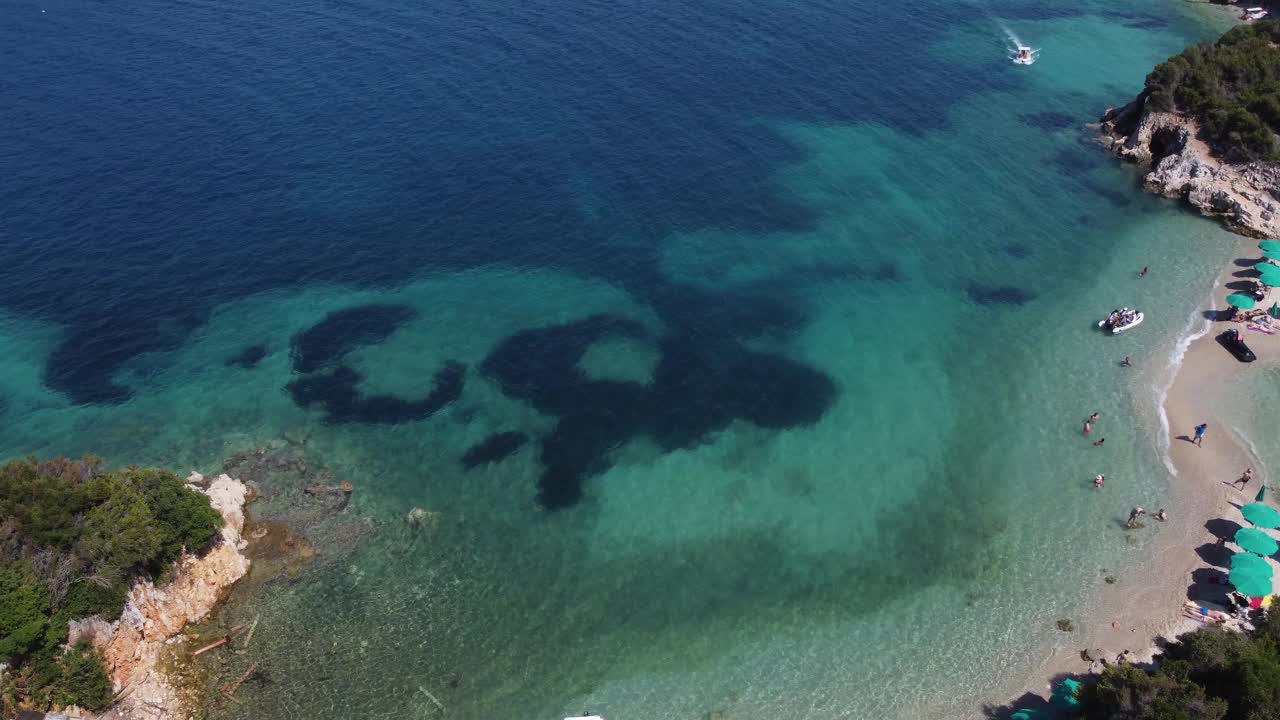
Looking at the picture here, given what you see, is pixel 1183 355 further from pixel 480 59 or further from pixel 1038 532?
pixel 480 59

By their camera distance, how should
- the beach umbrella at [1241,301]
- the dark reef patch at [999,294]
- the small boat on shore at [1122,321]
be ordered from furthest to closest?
the dark reef patch at [999,294] < the small boat on shore at [1122,321] < the beach umbrella at [1241,301]

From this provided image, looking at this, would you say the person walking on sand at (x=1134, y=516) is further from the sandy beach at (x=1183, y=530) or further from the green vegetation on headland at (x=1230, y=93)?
the green vegetation on headland at (x=1230, y=93)

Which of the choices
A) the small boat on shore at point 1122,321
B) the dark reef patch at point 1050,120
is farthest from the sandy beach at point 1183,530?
the dark reef patch at point 1050,120

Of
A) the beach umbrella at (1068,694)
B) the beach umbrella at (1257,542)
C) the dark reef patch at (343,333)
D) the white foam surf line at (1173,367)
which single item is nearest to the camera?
the beach umbrella at (1068,694)

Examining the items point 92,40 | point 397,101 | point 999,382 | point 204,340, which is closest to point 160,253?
point 204,340

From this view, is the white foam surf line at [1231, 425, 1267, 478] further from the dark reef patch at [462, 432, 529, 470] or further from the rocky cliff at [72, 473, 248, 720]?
the rocky cliff at [72, 473, 248, 720]

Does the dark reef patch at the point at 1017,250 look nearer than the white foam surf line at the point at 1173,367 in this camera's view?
No

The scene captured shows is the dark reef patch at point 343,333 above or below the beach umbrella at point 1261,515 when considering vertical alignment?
below

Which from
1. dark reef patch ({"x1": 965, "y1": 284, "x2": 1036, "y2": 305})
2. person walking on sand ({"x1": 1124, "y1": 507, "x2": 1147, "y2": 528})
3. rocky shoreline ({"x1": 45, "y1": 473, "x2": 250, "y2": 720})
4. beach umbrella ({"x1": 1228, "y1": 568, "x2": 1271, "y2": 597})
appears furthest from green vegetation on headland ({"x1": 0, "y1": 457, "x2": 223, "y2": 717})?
dark reef patch ({"x1": 965, "y1": 284, "x2": 1036, "y2": 305})
